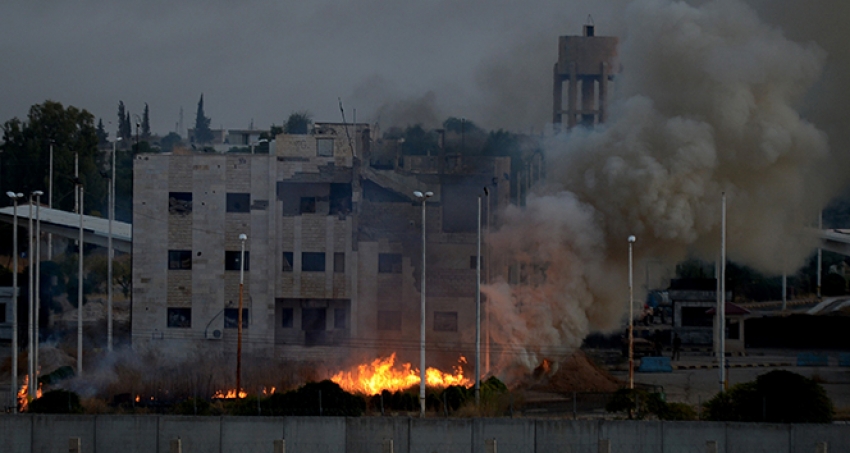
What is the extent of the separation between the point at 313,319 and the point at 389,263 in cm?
530

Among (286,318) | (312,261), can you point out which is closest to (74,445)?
(286,318)

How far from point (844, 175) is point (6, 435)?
45.4 meters

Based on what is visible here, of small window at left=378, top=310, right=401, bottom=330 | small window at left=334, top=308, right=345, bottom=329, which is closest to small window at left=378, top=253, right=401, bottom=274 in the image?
small window at left=378, top=310, right=401, bottom=330

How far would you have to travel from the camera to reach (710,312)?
71.9m

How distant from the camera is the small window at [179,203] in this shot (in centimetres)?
6228

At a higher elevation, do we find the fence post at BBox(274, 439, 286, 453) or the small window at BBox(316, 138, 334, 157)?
the small window at BBox(316, 138, 334, 157)

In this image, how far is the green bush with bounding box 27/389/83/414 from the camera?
126 feet

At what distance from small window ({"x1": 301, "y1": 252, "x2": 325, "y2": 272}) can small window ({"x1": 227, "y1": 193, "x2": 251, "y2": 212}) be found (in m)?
4.06

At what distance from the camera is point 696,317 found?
75.0 meters

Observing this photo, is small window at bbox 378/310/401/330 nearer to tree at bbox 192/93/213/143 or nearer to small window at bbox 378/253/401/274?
small window at bbox 378/253/401/274

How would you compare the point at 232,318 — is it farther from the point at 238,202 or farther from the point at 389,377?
the point at 389,377

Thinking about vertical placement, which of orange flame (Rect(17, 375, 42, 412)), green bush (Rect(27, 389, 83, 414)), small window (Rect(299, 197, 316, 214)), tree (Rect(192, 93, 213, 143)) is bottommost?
orange flame (Rect(17, 375, 42, 412))

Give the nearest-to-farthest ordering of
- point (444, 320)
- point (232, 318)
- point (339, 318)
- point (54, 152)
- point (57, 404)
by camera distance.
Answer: point (57, 404), point (444, 320), point (232, 318), point (339, 318), point (54, 152)

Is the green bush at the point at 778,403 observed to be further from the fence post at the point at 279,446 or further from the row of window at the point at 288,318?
the row of window at the point at 288,318
